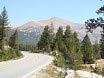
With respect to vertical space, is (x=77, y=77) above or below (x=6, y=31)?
below

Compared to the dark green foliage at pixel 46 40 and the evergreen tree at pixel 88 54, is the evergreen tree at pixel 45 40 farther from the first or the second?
the evergreen tree at pixel 88 54

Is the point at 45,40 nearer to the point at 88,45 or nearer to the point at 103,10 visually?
the point at 88,45

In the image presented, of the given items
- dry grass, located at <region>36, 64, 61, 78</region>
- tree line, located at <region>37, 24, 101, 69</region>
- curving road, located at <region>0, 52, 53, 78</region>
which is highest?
tree line, located at <region>37, 24, 101, 69</region>

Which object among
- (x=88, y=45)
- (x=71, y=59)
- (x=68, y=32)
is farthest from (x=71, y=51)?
(x=68, y=32)

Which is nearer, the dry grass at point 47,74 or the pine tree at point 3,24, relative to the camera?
the dry grass at point 47,74

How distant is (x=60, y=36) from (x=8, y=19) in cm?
2841

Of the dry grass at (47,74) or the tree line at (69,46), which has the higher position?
the tree line at (69,46)

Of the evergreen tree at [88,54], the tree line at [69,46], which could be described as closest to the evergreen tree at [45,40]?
the tree line at [69,46]

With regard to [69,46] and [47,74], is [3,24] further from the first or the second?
[47,74]

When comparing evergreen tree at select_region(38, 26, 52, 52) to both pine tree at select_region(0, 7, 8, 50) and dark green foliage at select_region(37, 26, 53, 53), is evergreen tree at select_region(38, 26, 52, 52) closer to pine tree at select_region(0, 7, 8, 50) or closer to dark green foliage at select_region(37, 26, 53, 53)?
dark green foliage at select_region(37, 26, 53, 53)

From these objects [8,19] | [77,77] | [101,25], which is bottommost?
[77,77]

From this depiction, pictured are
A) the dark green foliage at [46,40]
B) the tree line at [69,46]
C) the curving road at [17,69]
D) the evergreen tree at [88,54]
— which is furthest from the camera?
the dark green foliage at [46,40]

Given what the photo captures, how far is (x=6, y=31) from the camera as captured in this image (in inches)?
4011

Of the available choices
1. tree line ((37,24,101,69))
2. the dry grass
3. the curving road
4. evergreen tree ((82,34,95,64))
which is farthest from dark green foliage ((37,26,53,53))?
the dry grass
